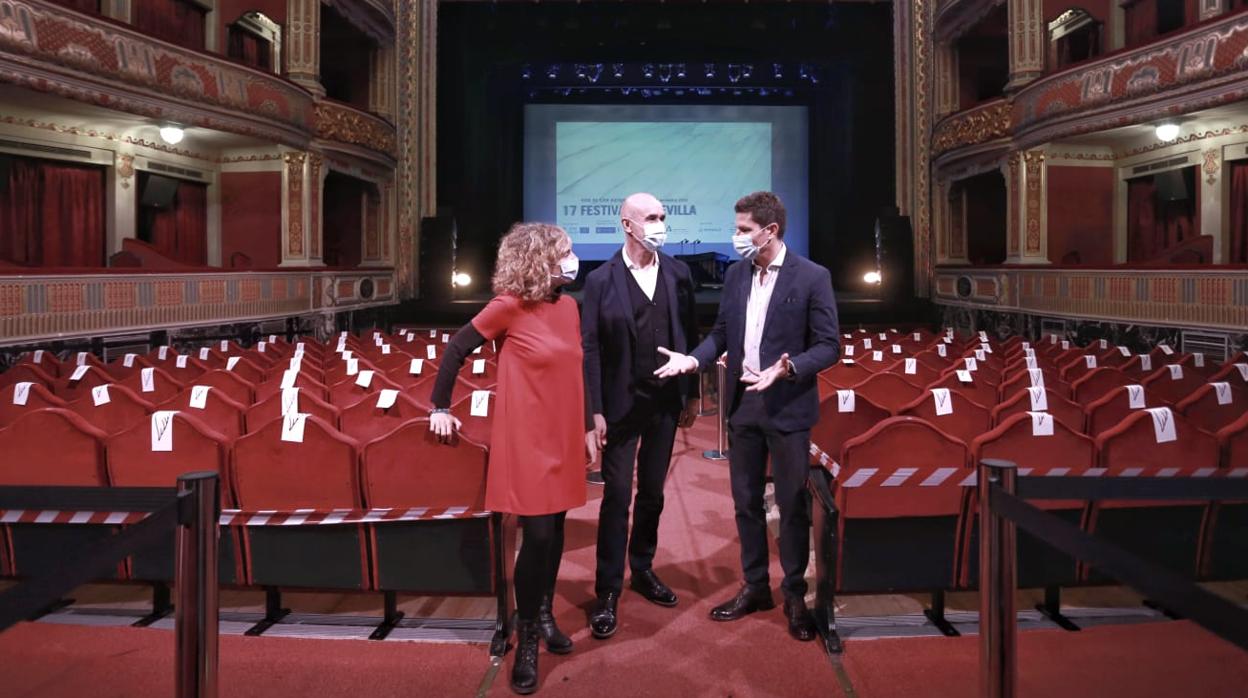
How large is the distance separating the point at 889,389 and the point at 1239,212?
11.1 metres

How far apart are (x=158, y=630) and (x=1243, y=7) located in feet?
37.2

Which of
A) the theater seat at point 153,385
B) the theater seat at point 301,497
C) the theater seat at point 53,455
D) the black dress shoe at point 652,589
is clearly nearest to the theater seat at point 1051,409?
the black dress shoe at point 652,589

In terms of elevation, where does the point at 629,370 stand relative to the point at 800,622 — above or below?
above

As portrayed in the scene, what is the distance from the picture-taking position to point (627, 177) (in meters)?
16.2

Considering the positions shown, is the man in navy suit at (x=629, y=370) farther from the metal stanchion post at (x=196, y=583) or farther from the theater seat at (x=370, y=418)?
the metal stanchion post at (x=196, y=583)

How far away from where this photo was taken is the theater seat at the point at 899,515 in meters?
2.81

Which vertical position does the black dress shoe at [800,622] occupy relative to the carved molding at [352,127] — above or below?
below

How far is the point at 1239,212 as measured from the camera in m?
12.3

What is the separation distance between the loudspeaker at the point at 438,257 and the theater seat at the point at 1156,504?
12904mm

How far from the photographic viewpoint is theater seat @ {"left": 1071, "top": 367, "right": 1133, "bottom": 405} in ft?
14.6

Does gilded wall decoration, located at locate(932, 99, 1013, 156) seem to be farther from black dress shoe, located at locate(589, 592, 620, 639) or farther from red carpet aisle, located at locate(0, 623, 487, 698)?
red carpet aisle, located at locate(0, 623, 487, 698)

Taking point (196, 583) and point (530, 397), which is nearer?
point (196, 583)

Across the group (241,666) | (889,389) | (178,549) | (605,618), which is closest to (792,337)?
(605,618)

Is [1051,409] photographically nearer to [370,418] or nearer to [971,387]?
[971,387]
